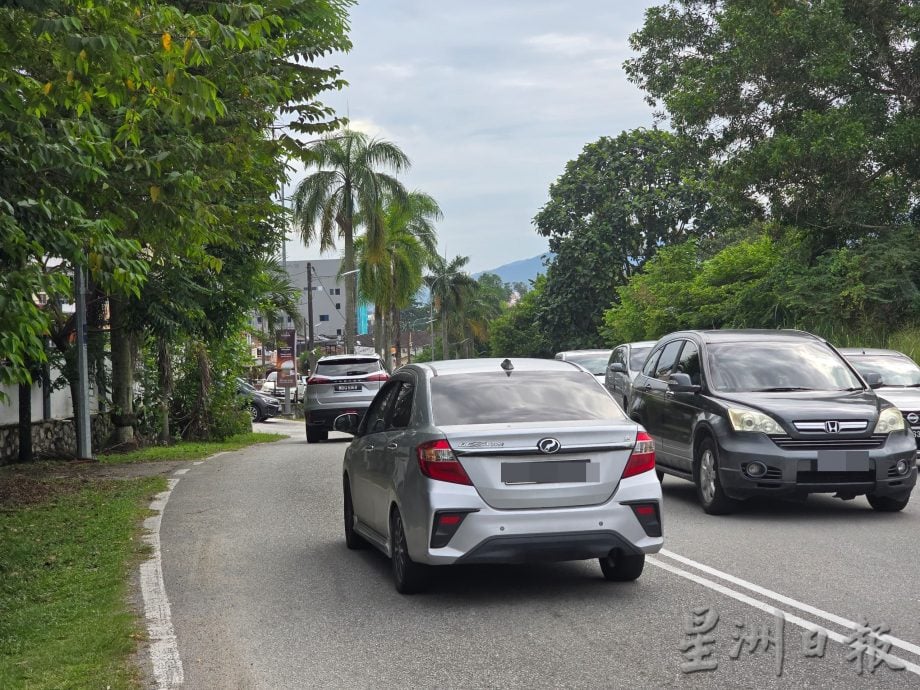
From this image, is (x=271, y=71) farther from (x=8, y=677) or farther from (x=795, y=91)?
(x=795, y=91)

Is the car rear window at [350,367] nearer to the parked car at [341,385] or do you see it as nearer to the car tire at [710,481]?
the parked car at [341,385]

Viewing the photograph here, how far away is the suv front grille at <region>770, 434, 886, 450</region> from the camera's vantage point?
1090 cm

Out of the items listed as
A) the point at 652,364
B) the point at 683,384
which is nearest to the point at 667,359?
the point at 652,364

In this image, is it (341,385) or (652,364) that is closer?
(652,364)

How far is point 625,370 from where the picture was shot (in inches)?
806

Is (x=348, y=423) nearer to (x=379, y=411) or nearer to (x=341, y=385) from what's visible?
(x=379, y=411)

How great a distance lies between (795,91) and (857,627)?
28041mm

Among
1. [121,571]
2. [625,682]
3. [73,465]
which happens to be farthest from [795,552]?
[73,465]

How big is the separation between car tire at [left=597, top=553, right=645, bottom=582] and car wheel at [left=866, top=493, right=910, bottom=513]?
13.8 feet

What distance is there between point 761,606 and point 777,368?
5.36 metres

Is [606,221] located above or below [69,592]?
above

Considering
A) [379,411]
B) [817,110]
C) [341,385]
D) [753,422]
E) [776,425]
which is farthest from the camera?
[817,110]

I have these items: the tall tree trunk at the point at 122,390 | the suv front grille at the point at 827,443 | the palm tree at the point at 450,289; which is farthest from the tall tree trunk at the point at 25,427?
the palm tree at the point at 450,289

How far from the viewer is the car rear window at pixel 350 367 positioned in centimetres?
2553
